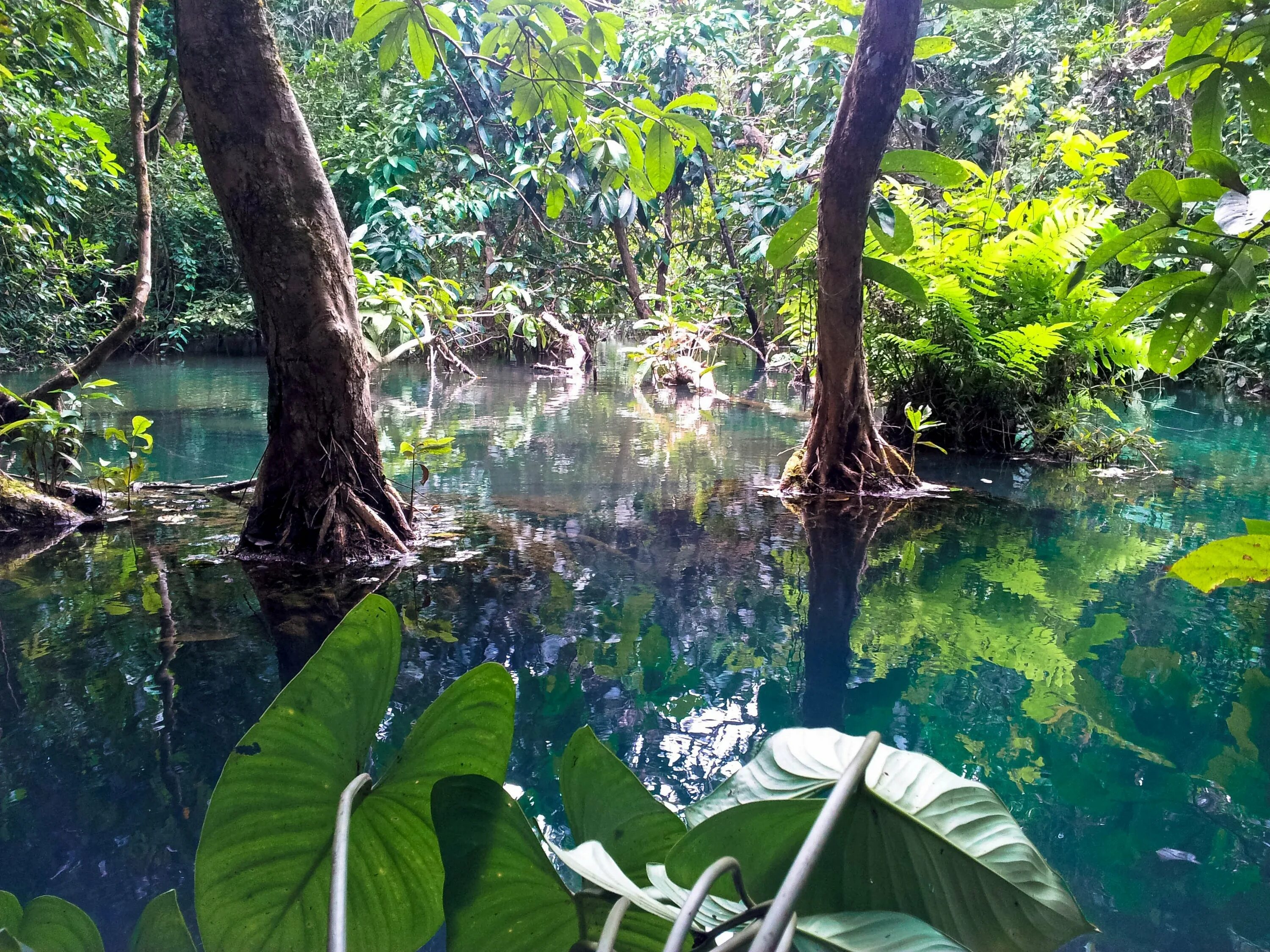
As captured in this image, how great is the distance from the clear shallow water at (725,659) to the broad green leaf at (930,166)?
1309 millimetres

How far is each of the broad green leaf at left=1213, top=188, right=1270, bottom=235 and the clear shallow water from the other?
0.92 meters

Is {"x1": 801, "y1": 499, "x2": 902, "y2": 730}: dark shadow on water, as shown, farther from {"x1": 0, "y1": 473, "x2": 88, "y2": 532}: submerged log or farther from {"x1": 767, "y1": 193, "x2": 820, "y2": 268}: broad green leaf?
{"x1": 0, "y1": 473, "x2": 88, "y2": 532}: submerged log

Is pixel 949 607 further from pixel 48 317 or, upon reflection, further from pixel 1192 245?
pixel 48 317

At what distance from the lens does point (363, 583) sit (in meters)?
2.48

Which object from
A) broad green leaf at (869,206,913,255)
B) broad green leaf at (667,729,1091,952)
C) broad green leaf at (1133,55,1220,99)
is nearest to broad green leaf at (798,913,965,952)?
broad green leaf at (667,729,1091,952)

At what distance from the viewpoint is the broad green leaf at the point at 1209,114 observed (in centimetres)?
117

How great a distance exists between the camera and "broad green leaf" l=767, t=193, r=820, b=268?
7.72 ft

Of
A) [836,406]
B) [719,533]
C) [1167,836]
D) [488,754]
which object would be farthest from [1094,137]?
[488,754]

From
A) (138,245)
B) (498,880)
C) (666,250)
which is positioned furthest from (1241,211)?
(666,250)

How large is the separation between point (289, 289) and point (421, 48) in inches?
47.9

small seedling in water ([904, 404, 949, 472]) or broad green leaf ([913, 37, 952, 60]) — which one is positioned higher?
broad green leaf ([913, 37, 952, 60])

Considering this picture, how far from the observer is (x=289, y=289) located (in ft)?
8.71

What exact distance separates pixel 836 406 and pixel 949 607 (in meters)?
1.65

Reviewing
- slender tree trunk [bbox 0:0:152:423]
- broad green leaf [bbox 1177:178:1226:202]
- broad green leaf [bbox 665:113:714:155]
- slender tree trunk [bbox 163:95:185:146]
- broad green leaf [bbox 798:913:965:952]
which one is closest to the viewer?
broad green leaf [bbox 798:913:965:952]
